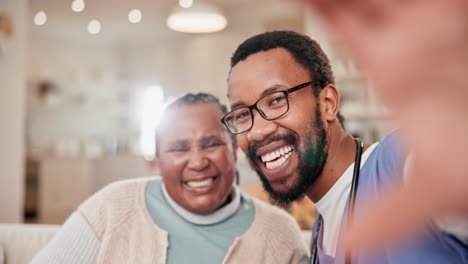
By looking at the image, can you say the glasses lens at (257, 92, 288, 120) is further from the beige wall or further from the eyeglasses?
the beige wall

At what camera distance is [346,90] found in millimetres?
4570

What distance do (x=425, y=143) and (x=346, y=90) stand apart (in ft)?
14.8

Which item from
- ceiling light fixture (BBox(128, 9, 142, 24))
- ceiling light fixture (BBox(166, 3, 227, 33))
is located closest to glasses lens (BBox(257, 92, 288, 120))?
ceiling light fixture (BBox(166, 3, 227, 33))

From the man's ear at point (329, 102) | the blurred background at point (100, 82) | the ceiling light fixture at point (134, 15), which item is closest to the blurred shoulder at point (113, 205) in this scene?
the man's ear at point (329, 102)

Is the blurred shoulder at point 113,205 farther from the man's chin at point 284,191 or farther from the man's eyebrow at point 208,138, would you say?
the man's chin at point 284,191

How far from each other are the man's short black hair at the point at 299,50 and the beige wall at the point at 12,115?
350cm

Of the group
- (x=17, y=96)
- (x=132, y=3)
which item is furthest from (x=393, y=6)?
(x=132, y=3)

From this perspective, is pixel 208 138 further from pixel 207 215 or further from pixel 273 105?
pixel 273 105

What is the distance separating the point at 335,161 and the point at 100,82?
282 inches

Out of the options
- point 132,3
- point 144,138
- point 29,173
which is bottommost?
point 29,173

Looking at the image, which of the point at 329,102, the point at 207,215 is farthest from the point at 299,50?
the point at 207,215

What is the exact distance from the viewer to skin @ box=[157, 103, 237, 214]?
1.31 meters

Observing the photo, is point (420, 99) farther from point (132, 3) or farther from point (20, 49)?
point (132, 3)

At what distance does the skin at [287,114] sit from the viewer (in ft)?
2.95
